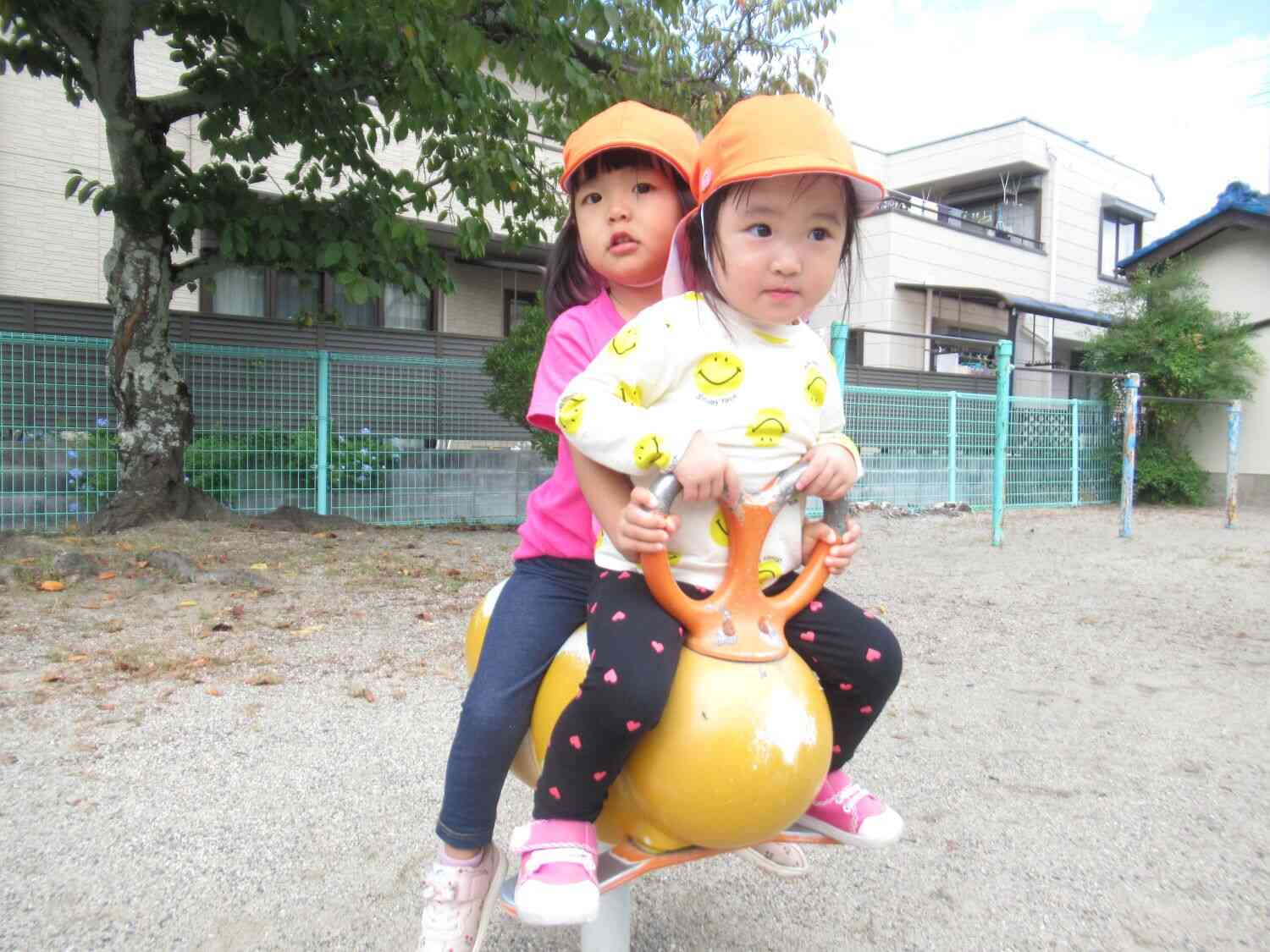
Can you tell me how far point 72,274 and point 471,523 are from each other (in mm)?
5530

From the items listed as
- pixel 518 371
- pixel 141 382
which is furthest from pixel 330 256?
pixel 518 371

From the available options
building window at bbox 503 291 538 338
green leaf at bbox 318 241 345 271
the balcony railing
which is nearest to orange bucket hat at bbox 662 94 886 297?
green leaf at bbox 318 241 345 271

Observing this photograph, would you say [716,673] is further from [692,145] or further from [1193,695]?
[1193,695]

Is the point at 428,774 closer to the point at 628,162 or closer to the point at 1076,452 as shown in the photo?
the point at 628,162

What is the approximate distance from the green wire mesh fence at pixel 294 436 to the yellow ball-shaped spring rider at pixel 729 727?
6851 mm

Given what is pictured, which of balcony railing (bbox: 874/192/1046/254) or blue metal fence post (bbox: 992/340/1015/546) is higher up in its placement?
balcony railing (bbox: 874/192/1046/254)

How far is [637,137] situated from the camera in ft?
5.19

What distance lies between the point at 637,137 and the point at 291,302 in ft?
36.8

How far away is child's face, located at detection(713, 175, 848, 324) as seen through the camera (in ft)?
4.50

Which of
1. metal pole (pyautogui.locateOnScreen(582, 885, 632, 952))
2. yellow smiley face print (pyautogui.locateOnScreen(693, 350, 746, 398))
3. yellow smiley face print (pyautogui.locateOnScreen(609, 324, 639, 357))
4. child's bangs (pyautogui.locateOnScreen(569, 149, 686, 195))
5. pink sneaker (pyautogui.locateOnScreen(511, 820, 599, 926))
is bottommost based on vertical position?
metal pole (pyautogui.locateOnScreen(582, 885, 632, 952))

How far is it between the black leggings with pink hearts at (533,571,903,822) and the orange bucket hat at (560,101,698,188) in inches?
29.8

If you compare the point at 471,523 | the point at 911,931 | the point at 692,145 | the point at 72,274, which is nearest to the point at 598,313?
the point at 692,145

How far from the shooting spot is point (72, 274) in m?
9.86

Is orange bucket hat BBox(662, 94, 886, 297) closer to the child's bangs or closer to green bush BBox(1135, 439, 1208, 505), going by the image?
the child's bangs
